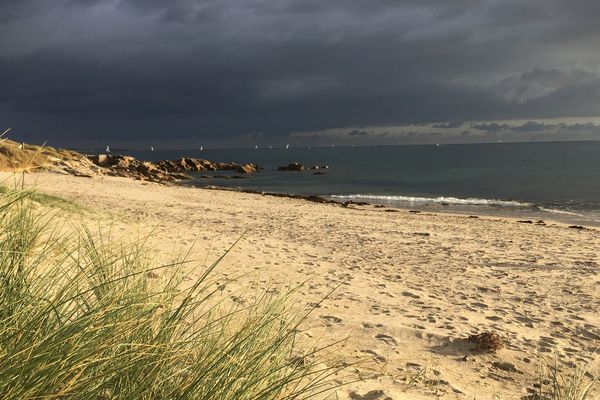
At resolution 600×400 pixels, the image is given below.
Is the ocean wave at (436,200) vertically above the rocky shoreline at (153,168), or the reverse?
the rocky shoreline at (153,168)

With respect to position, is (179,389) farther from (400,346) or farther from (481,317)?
(481,317)

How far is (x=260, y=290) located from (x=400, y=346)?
2.51m

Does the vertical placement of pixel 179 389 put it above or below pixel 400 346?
above

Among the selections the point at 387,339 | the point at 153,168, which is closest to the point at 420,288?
the point at 387,339

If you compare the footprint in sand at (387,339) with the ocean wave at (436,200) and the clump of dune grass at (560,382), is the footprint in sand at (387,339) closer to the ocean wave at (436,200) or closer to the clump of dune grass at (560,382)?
the clump of dune grass at (560,382)

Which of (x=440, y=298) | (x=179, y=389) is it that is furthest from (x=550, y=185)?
(x=179, y=389)

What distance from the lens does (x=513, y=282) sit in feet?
31.3

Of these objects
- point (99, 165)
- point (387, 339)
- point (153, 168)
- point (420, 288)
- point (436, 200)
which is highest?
point (99, 165)

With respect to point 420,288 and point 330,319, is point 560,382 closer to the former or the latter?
point 330,319

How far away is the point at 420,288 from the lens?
882 cm

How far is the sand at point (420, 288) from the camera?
17.2 ft

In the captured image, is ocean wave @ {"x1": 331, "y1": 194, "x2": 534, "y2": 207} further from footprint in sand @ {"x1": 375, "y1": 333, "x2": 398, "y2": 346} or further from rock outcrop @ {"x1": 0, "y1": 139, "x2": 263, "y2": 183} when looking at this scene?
footprint in sand @ {"x1": 375, "y1": 333, "x2": 398, "y2": 346}

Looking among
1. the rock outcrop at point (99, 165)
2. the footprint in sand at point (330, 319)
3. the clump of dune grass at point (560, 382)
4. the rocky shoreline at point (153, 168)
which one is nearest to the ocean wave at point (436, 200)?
the rocky shoreline at point (153, 168)

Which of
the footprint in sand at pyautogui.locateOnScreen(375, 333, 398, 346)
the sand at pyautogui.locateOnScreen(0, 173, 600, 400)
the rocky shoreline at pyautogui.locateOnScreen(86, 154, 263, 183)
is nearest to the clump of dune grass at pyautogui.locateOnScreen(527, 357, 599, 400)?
the sand at pyautogui.locateOnScreen(0, 173, 600, 400)
